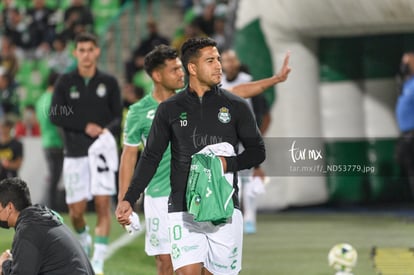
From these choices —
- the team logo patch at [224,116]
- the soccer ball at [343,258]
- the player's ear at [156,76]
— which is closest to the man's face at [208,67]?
the team logo patch at [224,116]

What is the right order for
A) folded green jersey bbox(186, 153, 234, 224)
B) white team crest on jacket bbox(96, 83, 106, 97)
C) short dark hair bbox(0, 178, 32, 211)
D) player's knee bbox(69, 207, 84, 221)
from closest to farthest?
folded green jersey bbox(186, 153, 234, 224) < short dark hair bbox(0, 178, 32, 211) < white team crest on jacket bbox(96, 83, 106, 97) < player's knee bbox(69, 207, 84, 221)

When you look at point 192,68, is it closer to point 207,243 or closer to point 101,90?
point 207,243

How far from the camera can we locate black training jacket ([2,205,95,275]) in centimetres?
668

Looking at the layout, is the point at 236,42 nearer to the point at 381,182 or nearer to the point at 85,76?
the point at 381,182

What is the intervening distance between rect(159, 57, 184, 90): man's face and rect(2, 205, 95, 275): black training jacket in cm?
151

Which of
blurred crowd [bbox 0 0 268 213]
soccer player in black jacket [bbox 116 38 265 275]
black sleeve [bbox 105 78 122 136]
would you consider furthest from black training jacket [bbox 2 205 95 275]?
blurred crowd [bbox 0 0 268 213]

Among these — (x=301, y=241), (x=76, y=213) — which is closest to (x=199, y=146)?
(x=76, y=213)

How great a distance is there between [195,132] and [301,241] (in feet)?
19.7

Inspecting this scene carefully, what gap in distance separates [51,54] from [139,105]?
42.4 feet

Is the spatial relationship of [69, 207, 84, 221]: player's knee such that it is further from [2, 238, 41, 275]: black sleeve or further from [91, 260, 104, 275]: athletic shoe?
[2, 238, 41, 275]: black sleeve

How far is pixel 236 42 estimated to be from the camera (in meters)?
14.8

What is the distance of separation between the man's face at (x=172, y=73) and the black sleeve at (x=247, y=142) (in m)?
1.44

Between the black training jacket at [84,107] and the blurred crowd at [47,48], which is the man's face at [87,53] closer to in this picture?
the black training jacket at [84,107]

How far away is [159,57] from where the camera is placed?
8.06 m
